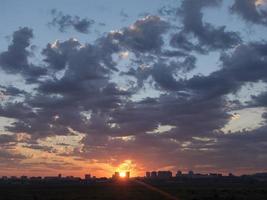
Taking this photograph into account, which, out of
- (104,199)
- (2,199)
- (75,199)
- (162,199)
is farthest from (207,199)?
(2,199)

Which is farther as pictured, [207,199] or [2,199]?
[2,199]

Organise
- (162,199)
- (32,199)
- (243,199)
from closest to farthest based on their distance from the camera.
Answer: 1. (162,199)
2. (243,199)
3. (32,199)

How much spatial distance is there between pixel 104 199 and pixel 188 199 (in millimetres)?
18752

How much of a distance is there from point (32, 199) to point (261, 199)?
52.2 metres

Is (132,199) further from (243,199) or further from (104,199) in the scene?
(243,199)

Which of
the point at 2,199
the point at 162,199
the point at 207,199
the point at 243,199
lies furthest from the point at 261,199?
the point at 2,199

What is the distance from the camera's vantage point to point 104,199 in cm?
10988

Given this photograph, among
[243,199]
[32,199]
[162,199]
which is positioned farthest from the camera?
[32,199]

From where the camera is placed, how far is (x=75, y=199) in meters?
113

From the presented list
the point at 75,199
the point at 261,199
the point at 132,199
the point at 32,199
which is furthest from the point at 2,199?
the point at 261,199

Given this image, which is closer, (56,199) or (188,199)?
(188,199)

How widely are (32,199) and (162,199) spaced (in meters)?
34.4

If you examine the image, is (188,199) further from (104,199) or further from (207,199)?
(104,199)

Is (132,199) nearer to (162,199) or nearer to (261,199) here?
(162,199)
